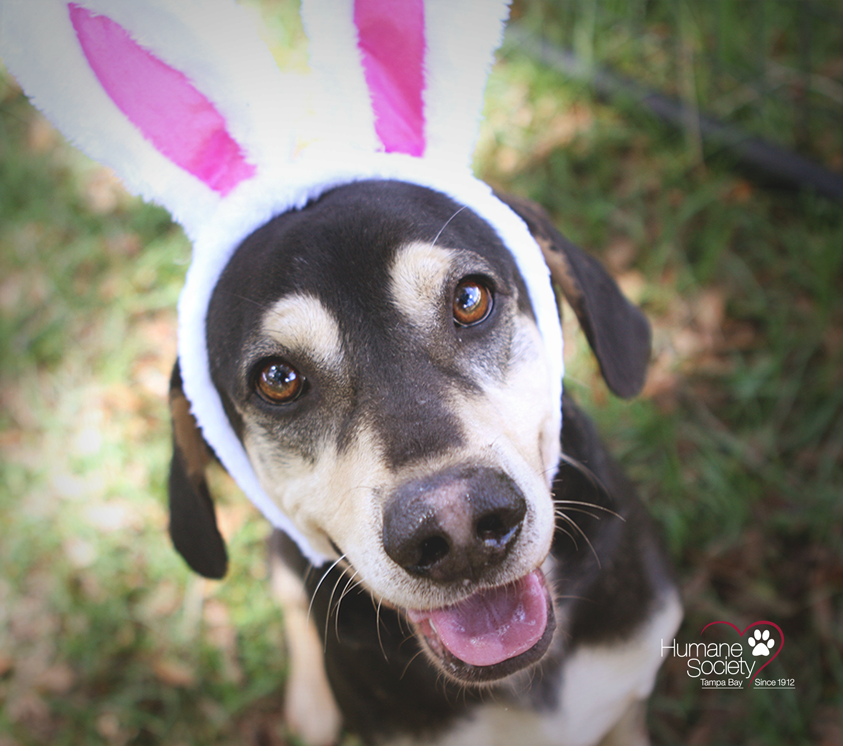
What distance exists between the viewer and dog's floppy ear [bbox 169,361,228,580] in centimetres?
238

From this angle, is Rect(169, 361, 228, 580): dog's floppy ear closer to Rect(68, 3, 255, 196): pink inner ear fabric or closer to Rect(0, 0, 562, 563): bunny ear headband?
Rect(0, 0, 562, 563): bunny ear headband

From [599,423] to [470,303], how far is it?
6.40ft

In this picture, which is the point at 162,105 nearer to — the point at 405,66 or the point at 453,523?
the point at 405,66

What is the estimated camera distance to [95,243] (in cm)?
494

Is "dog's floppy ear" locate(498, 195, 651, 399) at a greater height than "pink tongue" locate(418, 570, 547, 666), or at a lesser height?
greater

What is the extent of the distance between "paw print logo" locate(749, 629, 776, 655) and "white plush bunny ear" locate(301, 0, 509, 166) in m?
2.37

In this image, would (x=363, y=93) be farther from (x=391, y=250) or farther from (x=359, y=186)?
(x=391, y=250)

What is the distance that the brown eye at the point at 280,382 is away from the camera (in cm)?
202

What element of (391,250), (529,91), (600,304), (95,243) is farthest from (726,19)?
(95,243)

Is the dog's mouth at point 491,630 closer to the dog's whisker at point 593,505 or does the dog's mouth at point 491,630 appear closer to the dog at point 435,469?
the dog at point 435,469

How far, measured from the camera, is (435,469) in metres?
1.64

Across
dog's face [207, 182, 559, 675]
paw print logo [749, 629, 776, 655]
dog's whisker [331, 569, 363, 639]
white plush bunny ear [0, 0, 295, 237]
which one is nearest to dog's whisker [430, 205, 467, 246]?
dog's face [207, 182, 559, 675]

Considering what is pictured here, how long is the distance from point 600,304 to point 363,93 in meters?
1.04

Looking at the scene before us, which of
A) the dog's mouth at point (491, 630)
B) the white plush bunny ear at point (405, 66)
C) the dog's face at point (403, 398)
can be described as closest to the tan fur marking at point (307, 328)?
the dog's face at point (403, 398)
